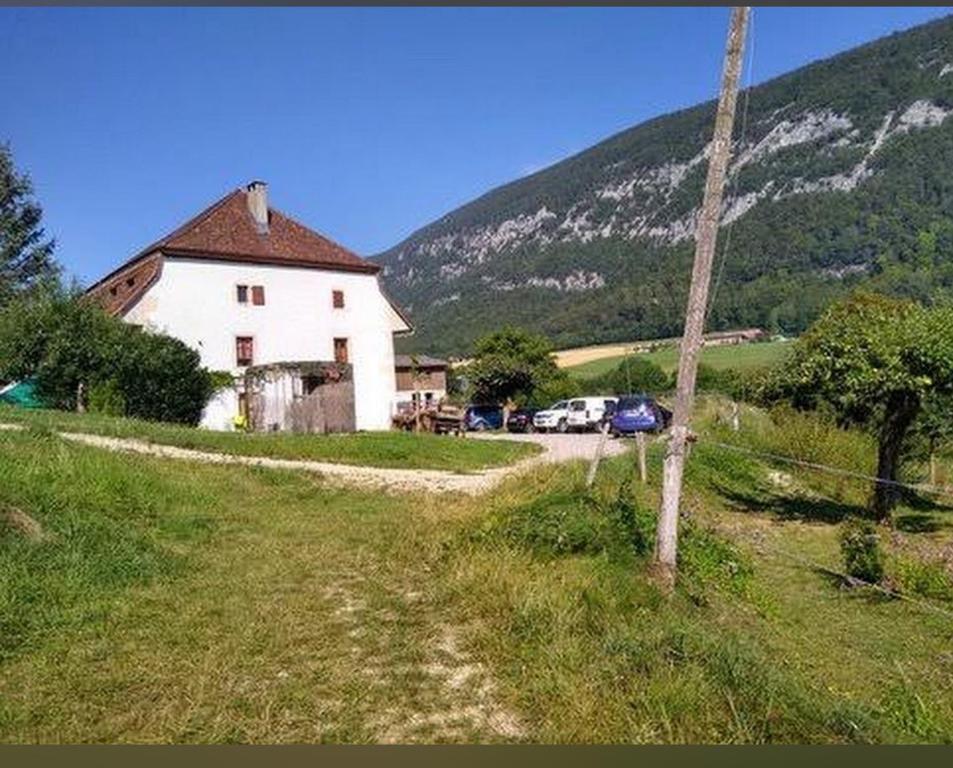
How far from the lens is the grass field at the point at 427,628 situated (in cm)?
486

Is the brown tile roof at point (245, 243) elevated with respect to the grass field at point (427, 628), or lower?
elevated

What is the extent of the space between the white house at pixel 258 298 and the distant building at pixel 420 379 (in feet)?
45.3

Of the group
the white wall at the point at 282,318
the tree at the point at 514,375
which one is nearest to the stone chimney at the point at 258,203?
the white wall at the point at 282,318

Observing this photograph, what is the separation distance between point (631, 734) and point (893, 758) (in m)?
1.37


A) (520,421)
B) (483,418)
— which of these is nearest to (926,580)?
(520,421)

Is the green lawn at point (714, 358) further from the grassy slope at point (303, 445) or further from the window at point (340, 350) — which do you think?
the grassy slope at point (303, 445)

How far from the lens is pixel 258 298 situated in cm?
3969

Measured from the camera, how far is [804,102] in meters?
191

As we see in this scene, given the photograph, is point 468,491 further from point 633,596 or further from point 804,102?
point 804,102

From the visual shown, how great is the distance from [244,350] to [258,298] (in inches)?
103

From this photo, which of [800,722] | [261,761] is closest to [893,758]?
[800,722]

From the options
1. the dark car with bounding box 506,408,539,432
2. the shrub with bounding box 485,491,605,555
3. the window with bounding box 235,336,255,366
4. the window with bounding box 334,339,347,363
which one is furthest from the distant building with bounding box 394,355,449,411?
the shrub with bounding box 485,491,605,555

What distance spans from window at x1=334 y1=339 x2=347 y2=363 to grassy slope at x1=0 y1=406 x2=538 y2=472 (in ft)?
61.8

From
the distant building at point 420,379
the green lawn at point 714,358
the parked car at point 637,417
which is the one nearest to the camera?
the parked car at point 637,417
